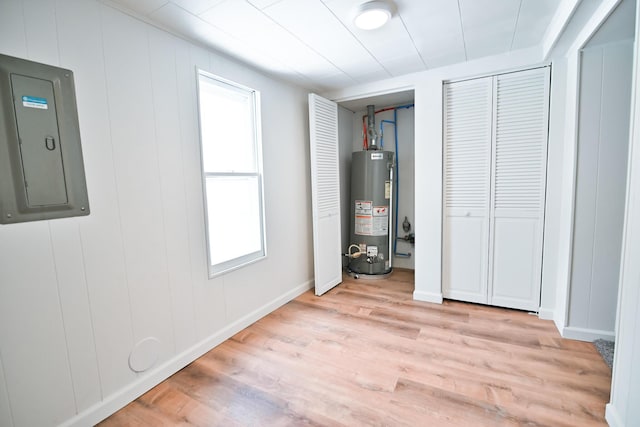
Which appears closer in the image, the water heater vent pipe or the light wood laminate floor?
the light wood laminate floor

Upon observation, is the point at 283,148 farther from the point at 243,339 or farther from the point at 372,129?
the point at 243,339

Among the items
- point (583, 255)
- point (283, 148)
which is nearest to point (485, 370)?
point (583, 255)

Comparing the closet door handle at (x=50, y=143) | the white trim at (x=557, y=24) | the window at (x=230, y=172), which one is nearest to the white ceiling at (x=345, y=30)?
the white trim at (x=557, y=24)

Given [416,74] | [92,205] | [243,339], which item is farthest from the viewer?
[416,74]

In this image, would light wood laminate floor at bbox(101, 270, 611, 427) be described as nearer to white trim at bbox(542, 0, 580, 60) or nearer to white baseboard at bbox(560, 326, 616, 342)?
white baseboard at bbox(560, 326, 616, 342)

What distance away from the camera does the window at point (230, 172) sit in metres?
2.17

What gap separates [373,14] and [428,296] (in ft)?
8.06

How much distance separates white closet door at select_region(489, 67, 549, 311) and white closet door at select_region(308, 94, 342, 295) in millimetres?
1564

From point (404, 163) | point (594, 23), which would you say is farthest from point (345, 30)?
point (404, 163)

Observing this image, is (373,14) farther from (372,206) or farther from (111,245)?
(372,206)

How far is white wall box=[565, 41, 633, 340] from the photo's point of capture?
6.21ft

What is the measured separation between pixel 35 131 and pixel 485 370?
8.93 ft

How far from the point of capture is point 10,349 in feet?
4.04

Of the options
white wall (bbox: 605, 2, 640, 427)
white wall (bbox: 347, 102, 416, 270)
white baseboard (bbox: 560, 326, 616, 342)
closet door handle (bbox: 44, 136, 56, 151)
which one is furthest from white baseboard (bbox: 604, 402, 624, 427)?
closet door handle (bbox: 44, 136, 56, 151)
